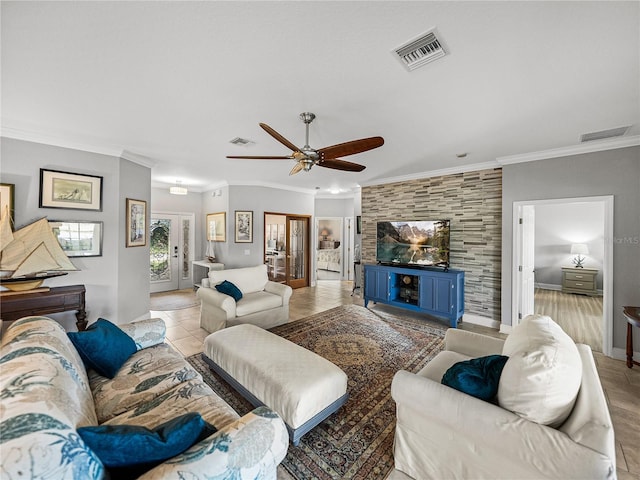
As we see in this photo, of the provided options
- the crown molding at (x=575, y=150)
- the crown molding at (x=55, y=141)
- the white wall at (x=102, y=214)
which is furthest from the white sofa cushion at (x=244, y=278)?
the crown molding at (x=575, y=150)

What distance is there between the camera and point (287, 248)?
669cm

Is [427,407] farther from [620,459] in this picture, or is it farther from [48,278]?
[48,278]

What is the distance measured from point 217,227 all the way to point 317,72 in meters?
5.12

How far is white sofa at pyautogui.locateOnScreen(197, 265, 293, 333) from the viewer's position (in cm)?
351

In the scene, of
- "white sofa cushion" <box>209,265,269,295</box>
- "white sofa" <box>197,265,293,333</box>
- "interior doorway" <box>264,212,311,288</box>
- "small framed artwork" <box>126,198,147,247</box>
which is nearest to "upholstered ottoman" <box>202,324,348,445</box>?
"white sofa" <box>197,265,293,333</box>

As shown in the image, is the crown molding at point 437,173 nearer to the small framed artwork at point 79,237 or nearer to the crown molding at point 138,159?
the crown molding at point 138,159

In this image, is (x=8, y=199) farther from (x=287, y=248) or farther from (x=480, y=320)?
(x=480, y=320)

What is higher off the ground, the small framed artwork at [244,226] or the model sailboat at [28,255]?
the small framed artwork at [244,226]

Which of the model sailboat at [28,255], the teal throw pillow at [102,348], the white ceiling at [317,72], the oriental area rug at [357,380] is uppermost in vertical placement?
the white ceiling at [317,72]

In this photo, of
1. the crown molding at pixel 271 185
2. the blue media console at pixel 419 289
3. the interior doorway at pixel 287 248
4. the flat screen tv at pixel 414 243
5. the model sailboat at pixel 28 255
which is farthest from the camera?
the interior doorway at pixel 287 248

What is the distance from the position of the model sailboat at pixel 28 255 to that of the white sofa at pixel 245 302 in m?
1.58

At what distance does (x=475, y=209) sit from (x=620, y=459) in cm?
330

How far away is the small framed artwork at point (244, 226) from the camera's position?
595 cm

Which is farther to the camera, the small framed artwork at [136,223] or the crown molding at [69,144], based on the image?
the small framed artwork at [136,223]
